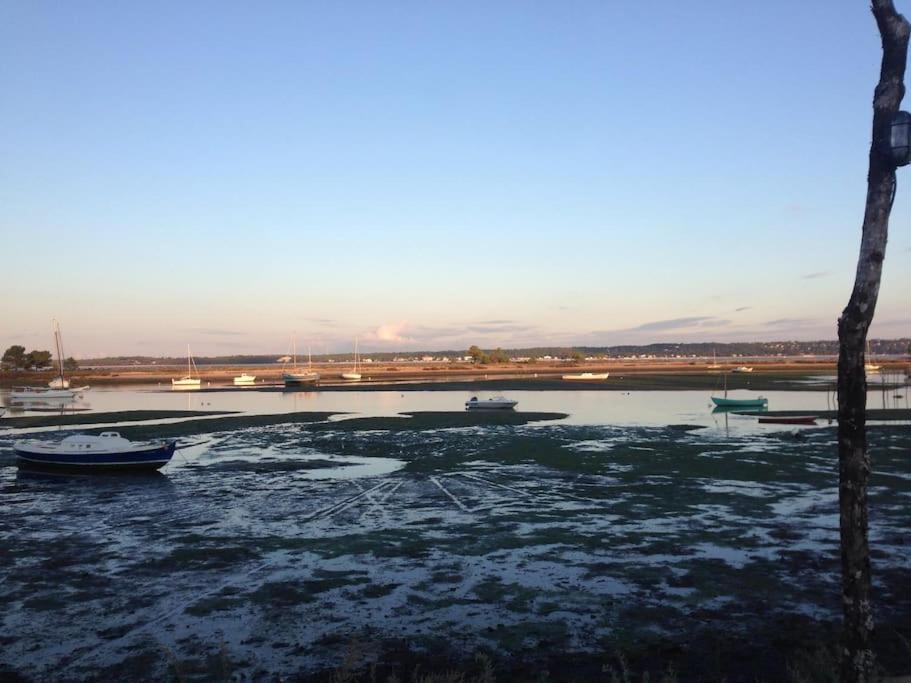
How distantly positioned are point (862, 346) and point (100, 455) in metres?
32.1

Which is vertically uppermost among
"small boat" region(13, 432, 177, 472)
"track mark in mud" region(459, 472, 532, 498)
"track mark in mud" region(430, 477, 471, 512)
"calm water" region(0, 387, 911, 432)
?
"small boat" region(13, 432, 177, 472)

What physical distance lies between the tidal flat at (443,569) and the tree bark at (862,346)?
364 cm

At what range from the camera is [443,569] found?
16.9 m

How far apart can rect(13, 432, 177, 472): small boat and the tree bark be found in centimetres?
2996

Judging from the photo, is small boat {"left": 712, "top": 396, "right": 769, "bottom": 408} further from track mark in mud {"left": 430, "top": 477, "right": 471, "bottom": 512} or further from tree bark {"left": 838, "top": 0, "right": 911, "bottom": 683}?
tree bark {"left": 838, "top": 0, "right": 911, "bottom": 683}

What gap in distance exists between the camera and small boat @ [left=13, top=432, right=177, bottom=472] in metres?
31.8

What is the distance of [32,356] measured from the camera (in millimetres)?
172500

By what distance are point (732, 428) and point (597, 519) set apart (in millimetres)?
29611

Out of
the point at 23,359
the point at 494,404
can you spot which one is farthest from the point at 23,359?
the point at 494,404

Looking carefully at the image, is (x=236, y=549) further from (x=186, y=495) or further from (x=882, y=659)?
(x=882, y=659)

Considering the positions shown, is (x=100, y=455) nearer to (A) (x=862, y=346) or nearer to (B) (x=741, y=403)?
(A) (x=862, y=346)

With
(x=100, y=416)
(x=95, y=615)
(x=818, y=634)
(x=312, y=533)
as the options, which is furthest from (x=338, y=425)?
(x=818, y=634)

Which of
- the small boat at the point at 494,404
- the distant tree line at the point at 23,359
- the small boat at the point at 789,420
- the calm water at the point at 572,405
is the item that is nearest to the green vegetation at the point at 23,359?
the distant tree line at the point at 23,359

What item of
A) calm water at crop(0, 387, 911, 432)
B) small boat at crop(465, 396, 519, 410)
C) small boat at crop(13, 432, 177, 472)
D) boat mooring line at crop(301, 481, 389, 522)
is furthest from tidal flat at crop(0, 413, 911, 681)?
small boat at crop(465, 396, 519, 410)
